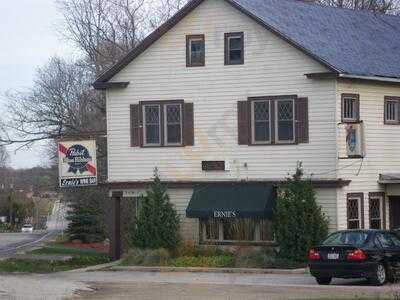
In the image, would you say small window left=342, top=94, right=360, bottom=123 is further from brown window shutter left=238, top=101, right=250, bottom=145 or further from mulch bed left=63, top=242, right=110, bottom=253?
mulch bed left=63, top=242, right=110, bottom=253

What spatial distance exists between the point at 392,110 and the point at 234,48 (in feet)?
20.0

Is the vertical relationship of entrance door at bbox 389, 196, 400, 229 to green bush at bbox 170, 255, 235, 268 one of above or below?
above

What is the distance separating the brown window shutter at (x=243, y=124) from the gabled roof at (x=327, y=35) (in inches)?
111

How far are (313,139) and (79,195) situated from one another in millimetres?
30180

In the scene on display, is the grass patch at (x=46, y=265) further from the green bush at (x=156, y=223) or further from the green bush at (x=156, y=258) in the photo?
the green bush at (x=156, y=258)

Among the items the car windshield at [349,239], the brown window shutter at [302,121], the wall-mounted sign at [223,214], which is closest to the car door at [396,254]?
the car windshield at [349,239]

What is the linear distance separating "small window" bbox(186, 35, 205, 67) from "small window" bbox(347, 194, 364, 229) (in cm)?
705

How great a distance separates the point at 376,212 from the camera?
33406mm

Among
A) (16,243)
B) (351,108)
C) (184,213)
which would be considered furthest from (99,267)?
(16,243)

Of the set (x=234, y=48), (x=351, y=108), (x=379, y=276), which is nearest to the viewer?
(x=379, y=276)

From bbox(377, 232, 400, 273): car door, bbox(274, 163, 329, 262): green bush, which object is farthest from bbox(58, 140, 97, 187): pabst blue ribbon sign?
bbox(377, 232, 400, 273): car door

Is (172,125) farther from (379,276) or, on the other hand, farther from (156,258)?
(379,276)

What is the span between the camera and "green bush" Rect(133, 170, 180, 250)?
33.0m

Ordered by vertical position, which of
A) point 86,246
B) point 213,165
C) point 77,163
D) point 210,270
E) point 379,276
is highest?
point 77,163
